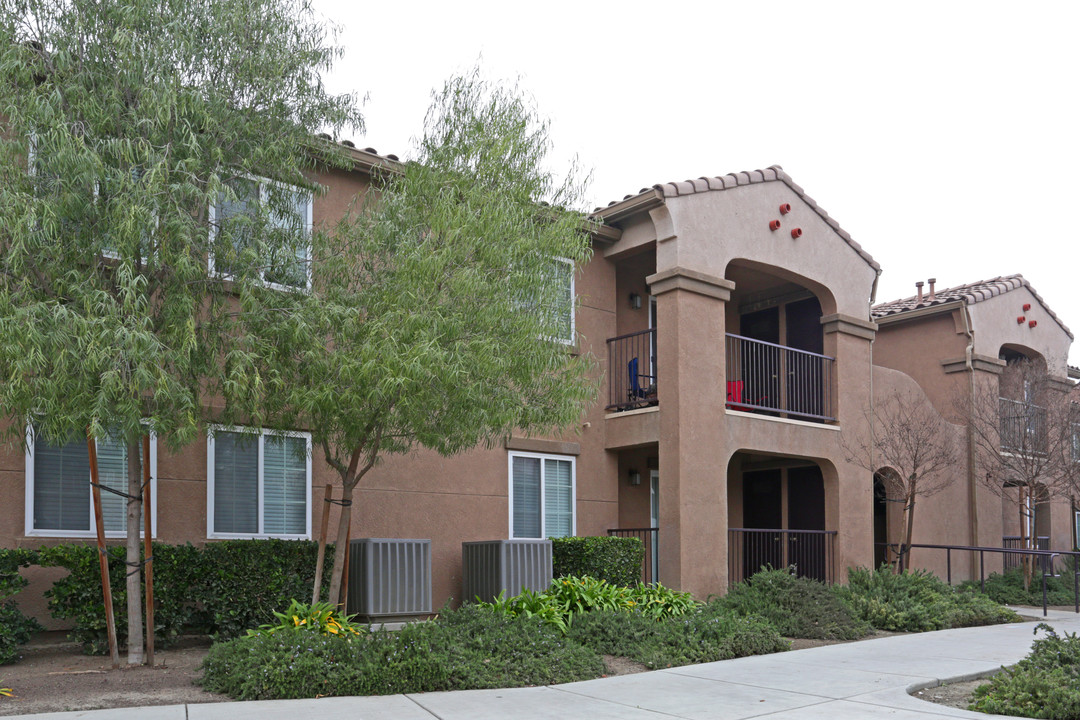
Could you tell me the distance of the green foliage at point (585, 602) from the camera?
37.4 ft

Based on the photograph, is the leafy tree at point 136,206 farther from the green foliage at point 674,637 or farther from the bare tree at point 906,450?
the bare tree at point 906,450

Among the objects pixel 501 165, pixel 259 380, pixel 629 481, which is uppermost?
pixel 501 165

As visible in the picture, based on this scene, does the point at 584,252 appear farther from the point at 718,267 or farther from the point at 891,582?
the point at 891,582

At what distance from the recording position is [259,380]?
8555 millimetres

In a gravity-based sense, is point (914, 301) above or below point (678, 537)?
above

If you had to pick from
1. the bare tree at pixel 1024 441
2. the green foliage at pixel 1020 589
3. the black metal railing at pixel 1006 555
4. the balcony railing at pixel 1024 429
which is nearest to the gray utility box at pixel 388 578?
the black metal railing at pixel 1006 555

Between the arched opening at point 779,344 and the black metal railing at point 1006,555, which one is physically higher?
the arched opening at point 779,344

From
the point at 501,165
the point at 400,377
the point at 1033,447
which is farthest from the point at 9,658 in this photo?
the point at 1033,447

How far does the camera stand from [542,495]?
14477 millimetres

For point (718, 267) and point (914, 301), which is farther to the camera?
point (914, 301)

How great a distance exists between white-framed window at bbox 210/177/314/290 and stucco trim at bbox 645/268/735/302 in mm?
5870

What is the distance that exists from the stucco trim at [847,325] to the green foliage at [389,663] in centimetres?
893

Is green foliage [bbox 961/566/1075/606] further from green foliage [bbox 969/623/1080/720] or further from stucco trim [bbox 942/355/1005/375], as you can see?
green foliage [bbox 969/623/1080/720]

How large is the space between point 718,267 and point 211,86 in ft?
26.8
